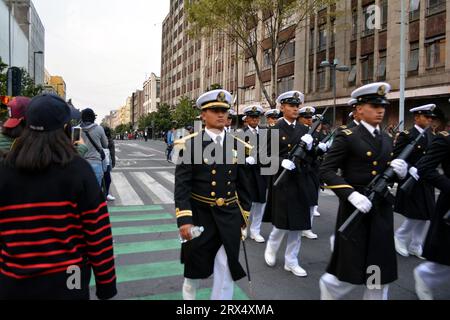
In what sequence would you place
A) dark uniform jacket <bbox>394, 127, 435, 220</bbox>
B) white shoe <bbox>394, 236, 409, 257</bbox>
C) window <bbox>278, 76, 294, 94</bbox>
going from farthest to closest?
window <bbox>278, 76, 294, 94</bbox>, white shoe <bbox>394, 236, 409, 257</bbox>, dark uniform jacket <bbox>394, 127, 435, 220</bbox>

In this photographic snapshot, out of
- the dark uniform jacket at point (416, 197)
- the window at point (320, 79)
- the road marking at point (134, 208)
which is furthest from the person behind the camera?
the window at point (320, 79)

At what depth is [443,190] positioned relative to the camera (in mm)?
3650

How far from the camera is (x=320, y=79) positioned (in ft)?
103

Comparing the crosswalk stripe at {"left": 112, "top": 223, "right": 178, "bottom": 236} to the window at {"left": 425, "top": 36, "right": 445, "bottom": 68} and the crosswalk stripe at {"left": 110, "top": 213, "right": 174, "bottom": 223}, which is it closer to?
the crosswalk stripe at {"left": 110, "top": 213, "right": 174, "bottom": 223}

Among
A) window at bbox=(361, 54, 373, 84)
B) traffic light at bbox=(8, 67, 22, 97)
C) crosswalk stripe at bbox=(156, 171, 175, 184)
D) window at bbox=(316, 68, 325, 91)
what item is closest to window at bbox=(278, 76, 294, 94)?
window at bbox=(316, 68, 325, 91)

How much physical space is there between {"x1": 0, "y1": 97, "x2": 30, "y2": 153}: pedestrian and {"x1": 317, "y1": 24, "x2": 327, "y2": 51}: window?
29951 mm

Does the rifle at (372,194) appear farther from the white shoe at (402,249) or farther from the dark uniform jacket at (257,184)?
the dark uniform jacket at (257,184)

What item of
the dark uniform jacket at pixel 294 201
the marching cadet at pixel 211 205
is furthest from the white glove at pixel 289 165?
the marching cadet at pixel 211 205

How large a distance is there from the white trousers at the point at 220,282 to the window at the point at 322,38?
98.3 feet

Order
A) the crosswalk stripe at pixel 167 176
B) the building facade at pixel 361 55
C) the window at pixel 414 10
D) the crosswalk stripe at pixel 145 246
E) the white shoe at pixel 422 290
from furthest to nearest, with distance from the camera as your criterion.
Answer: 1. the window at pixel 414 10
2. the building facade at pixel 361 55
3. the crosswalk stripe at pixel 167 176
4. the crosswalk stripe at pixel 145 246
5. the white shoe at pixel 422 290

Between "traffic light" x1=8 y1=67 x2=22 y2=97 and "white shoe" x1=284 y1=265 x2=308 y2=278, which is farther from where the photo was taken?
"traffic light" x1=8 y1=67 x2=22 y2=97

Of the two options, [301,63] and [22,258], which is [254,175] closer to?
[22,258]

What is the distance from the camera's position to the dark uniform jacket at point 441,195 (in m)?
3.56

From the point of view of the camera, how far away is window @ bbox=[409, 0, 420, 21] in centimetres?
2239
